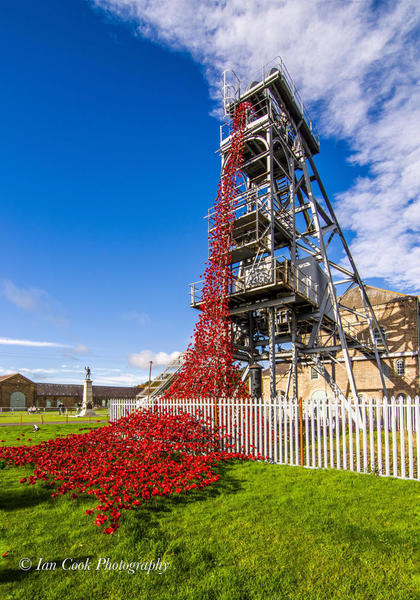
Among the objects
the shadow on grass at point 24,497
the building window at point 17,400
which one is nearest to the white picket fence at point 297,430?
the shadow on grass at point 24,497

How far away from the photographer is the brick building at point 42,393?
181 feet

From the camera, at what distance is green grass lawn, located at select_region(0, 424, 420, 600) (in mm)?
3369

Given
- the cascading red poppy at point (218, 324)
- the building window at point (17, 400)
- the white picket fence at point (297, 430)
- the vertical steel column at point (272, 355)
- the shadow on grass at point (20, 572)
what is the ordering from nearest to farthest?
the shadow on grass at point (20, 572) → the white picket fence at point (297, 430) → the cascading red poppy at point (218, 324) → the vertical steel column at point (272, 355) → the building window at point (17, 400)

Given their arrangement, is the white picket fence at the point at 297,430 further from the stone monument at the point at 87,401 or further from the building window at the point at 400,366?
the stone monument at the point at 87,401

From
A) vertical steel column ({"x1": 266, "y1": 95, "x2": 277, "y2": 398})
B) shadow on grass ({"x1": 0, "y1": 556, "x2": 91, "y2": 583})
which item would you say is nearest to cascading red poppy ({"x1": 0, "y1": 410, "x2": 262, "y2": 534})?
shadow on grass ({"x1": 0, "y1": 556, "x2": 91, "y2": 583})

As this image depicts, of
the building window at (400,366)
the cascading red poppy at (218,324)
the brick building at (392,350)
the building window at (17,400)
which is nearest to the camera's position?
the cascading red poppy at (218,324)

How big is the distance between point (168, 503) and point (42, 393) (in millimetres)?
63056

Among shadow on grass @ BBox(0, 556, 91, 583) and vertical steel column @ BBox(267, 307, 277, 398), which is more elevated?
vertical steel column @ BBox(267, 307, 277, 398)

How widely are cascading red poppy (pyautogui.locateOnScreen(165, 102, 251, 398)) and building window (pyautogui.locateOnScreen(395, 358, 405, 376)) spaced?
16549 mm

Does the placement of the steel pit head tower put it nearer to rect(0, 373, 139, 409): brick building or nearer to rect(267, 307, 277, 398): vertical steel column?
rect(267, 307, 277, 398): vertical steel column

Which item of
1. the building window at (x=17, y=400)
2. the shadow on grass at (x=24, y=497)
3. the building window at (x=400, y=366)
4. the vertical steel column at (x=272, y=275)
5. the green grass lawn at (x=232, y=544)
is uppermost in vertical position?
the vertical steel column at (x=272, y=275)

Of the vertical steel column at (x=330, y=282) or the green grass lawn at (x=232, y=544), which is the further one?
the vertical steel column at (x=330, y=282)

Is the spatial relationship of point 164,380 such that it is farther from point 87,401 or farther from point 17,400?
point 17,400

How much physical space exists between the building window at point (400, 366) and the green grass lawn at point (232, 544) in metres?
21.0
